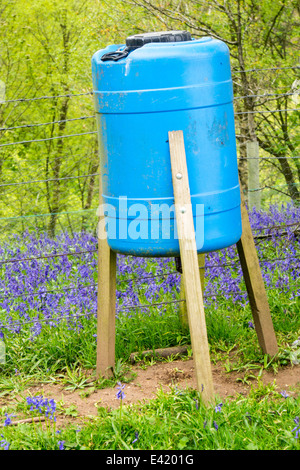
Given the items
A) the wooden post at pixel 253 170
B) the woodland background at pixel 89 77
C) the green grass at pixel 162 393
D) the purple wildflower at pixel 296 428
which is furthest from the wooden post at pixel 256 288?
the wooden post at pixel 253 170

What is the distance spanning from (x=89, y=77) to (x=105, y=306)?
5.85 m

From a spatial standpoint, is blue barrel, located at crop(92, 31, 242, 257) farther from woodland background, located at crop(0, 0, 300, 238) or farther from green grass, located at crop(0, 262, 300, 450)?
woodland background, located at crop(0, 0, 300, 238)

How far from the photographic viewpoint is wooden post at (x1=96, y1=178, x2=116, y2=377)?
134 inches

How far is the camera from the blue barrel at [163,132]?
283 centimetres

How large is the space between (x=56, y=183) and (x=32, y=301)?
20.9 ft

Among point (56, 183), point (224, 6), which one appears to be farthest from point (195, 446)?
point (56, 183)

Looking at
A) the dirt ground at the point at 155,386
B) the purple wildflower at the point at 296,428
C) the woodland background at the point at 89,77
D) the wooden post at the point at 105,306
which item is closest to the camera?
the purple wildflower at the point at 296,428

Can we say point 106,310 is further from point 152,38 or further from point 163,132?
point 152,38

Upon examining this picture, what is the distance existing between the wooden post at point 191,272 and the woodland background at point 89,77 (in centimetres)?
275

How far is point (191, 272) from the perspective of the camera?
2916mm

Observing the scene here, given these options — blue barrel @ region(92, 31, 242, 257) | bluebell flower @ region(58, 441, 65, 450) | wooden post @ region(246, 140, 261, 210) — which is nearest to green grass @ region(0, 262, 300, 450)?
bluebell flower @ region(58, 441, 65, 450)

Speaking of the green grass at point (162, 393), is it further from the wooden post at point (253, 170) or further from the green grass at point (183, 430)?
the wooden post at point (253, 170)

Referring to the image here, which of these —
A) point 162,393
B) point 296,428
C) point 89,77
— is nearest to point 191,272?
point 162,393
